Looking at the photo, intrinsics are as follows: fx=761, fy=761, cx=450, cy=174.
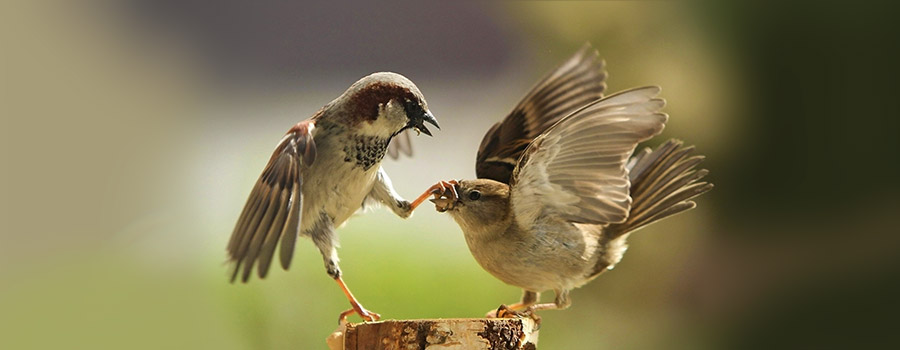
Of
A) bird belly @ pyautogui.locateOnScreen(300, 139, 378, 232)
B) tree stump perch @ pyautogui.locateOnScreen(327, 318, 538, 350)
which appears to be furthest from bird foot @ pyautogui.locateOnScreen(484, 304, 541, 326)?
bird belly @ pyautogui.locateOnScreen(300, 139, 378, 232)

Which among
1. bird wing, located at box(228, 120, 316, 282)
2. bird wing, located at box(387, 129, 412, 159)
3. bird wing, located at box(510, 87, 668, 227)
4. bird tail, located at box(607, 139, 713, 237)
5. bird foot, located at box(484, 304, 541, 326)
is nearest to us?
bird wing, located at box(228, 120, 316, 282)

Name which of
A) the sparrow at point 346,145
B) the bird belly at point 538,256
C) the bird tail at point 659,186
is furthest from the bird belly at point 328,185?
the bird tail at point 659,186

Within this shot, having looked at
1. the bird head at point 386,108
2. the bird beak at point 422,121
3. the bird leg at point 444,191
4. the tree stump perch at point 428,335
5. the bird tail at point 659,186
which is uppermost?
the bird head at point 386,108

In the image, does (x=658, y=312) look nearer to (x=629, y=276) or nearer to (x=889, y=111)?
(x=629, y=276)

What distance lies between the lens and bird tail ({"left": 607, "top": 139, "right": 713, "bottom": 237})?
5.04 feet

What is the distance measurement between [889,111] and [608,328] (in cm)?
127

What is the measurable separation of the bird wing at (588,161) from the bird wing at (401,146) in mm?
375

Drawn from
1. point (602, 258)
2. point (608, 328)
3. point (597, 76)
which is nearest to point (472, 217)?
point (602, 258)

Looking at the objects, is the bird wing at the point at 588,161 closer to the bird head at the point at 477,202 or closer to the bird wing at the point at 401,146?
the bird head at the point at 477,202

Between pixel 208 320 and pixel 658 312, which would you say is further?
pixel 658 312

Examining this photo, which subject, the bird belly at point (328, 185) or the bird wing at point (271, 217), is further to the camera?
the bird belly at point (328, 185)

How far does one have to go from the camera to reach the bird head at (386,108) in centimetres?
128

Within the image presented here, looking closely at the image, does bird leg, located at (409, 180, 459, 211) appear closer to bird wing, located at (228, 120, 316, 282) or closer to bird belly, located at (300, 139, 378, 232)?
bird belly, located at (300, 139, 378, 232)

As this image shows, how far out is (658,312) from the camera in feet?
9.87
